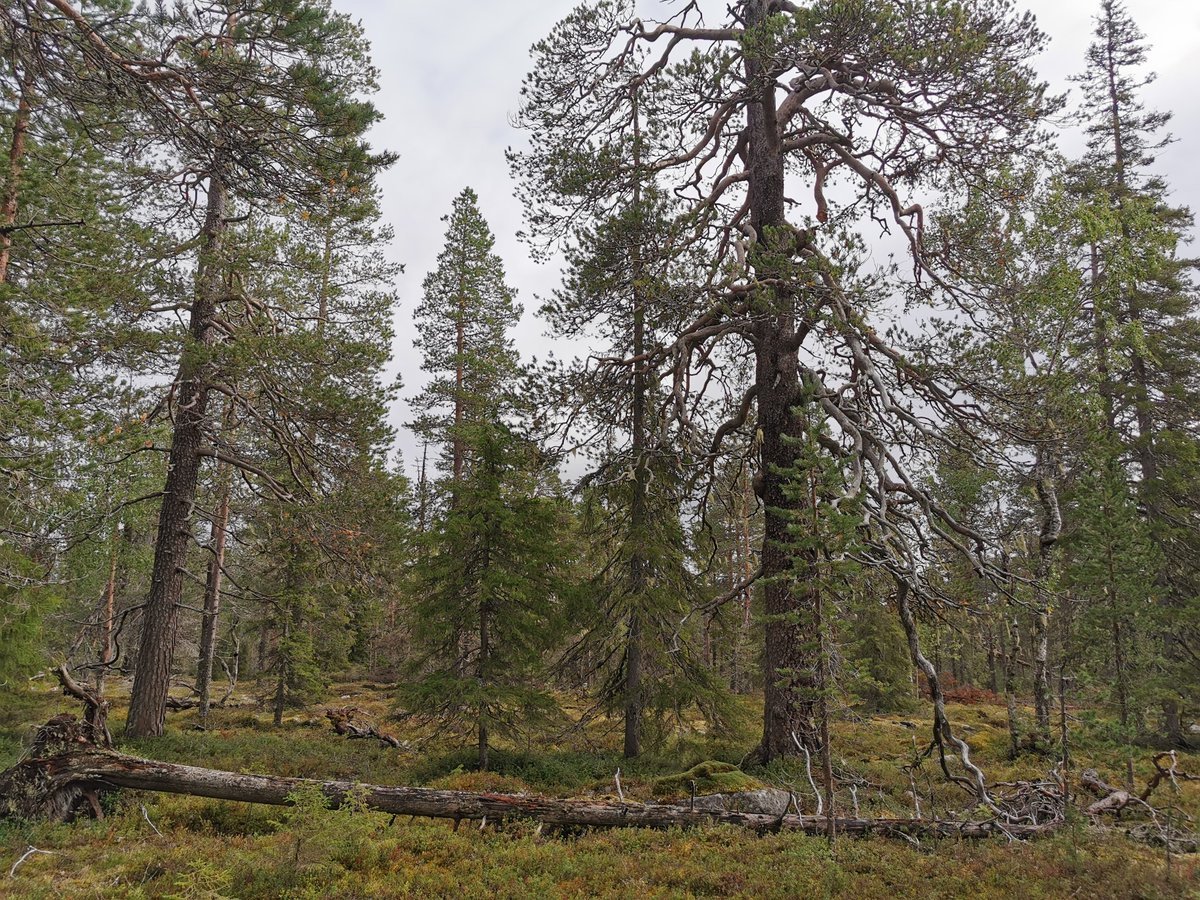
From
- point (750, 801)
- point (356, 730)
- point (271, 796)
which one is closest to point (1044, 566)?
point (750, 801)

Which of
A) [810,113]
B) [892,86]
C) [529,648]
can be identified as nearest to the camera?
[892,86]

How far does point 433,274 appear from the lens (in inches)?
907

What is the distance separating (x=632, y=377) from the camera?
1202cm

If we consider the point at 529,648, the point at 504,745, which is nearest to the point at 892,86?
the point at 529,648

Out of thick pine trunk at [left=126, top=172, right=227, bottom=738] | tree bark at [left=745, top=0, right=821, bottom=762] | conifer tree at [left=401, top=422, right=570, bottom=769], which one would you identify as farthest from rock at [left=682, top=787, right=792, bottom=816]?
thick pine trunk at [left=126, top=172, right=227, bottom=738]

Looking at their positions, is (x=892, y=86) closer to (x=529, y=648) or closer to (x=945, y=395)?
(x=945, y=395)

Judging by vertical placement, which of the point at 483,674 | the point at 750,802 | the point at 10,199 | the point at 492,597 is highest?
the point at 10,199

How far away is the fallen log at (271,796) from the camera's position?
8.09 meters

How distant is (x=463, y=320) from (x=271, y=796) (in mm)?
17398

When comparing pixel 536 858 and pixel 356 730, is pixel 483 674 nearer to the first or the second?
pixel 536 858

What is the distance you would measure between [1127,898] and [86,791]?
41.1 feet

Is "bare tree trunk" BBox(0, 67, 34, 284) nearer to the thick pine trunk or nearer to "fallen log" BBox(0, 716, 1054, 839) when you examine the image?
the thick pine trunk

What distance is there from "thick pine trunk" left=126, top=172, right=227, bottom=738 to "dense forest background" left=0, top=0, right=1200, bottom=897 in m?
0.08

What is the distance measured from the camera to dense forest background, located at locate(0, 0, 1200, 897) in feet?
23.9
